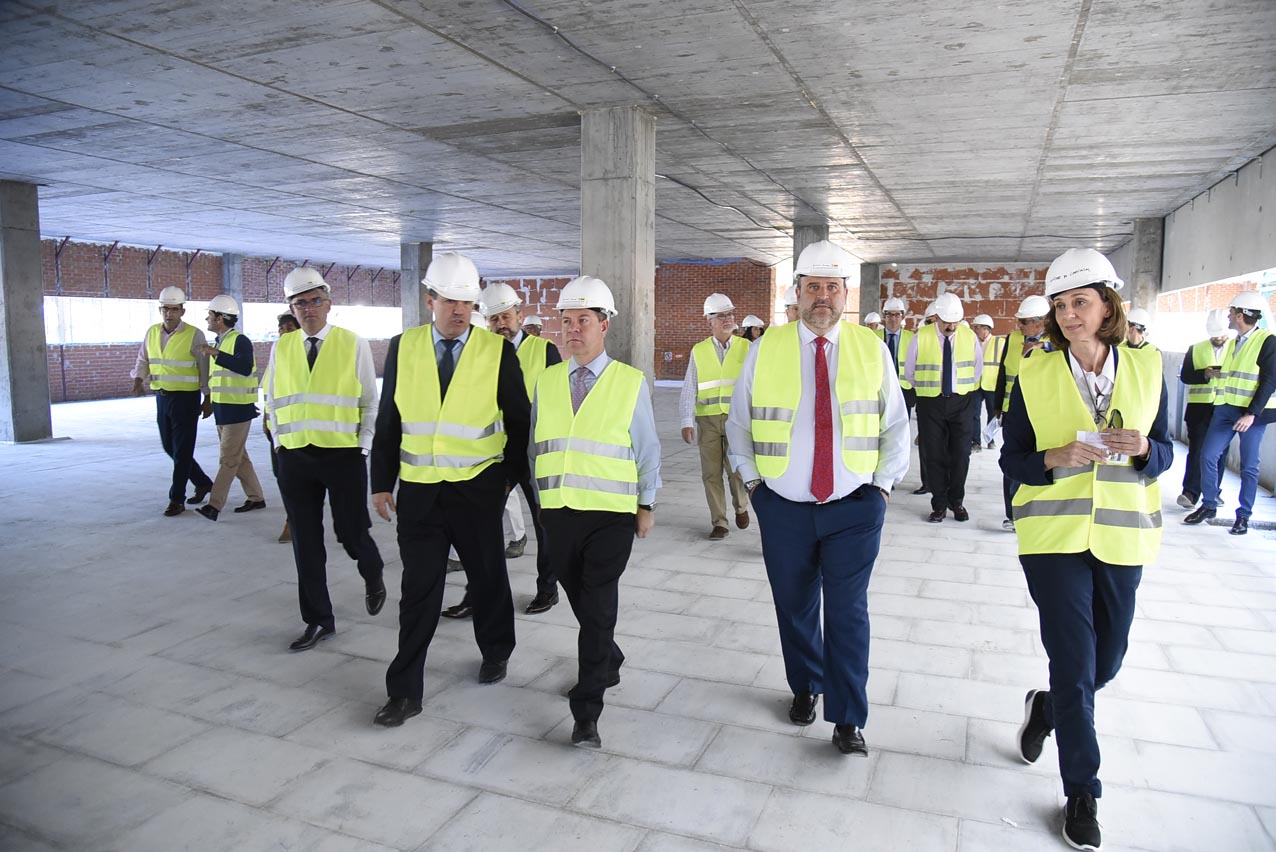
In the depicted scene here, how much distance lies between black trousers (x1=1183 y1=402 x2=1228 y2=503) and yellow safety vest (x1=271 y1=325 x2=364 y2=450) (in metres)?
7.31

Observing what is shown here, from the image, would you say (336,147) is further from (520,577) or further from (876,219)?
(876,219)

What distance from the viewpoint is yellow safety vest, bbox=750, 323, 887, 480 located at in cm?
330

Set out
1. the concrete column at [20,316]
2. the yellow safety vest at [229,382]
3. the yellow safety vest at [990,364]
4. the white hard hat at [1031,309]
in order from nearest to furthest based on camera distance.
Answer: the yellow safety vest at [229,382] → the white hard hat at [1031,309] → the yellow safety vest at [990,364] → the concrete column at [20,316]

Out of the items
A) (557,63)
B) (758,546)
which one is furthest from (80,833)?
(557,63)

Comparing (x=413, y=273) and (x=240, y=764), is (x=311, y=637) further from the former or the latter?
(x=413, y=273)

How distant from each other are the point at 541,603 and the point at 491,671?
1.11 meters

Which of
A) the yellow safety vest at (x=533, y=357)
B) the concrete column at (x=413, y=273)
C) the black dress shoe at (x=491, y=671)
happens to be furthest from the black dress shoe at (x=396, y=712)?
the concrete column at (x=413, y=273)

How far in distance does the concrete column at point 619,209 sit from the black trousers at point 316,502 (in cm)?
399

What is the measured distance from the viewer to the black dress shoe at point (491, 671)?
13.4 ft

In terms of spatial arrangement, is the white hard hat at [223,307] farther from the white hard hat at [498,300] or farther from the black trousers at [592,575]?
the black trousers at [592,575]

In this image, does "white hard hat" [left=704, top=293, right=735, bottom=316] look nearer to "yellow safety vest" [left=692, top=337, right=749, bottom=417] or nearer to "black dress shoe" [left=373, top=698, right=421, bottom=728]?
"yellow safety vest" [left=692, top=337, right=749, bottom=417]

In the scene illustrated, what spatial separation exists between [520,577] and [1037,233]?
49.3 feet

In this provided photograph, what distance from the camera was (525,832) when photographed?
286 centimetres

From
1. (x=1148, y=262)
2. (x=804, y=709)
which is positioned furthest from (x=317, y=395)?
(x=1148, y=262)
